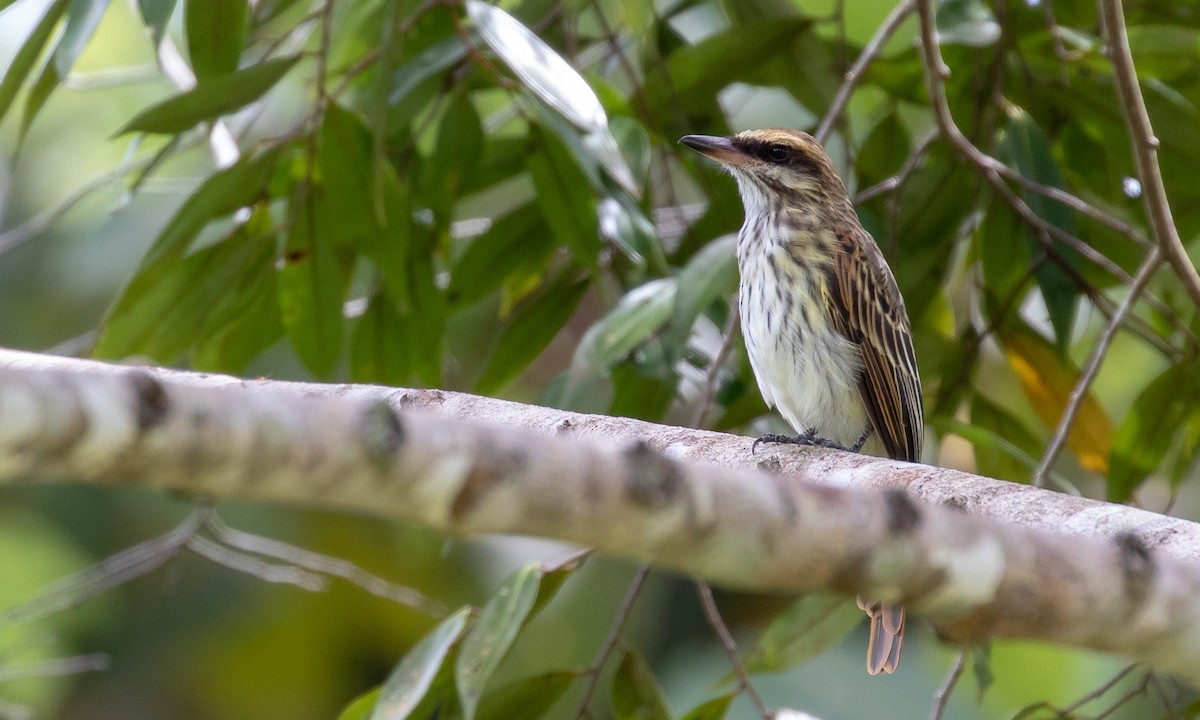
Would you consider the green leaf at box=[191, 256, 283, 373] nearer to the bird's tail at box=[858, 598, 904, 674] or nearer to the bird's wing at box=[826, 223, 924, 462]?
the bird's wing at box=[826, 223, 924, 462]

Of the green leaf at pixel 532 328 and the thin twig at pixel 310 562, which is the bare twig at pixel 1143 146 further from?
the thin twig at pixel 310 562

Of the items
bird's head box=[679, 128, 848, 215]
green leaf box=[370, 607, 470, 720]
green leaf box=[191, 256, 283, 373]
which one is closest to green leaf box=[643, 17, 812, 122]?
bird's head box=[679, 128, 848, 215]

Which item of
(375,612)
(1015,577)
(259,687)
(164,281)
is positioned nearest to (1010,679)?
(375,612)

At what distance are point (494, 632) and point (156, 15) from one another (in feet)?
4.90

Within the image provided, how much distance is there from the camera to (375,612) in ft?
21.7

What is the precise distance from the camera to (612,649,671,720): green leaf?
3.16 metres

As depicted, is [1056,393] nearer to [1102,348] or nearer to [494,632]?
[1102,348]

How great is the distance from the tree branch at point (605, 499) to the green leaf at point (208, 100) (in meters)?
2.07

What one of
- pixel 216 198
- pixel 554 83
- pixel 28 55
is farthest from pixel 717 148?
pixel 28 55

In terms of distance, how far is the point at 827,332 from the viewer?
346cm

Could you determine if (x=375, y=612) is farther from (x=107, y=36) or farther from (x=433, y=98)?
(x=433, y=98)

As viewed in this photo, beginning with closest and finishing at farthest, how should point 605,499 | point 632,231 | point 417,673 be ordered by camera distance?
1. point 605,499
2. point 417,673
3. point 632,231

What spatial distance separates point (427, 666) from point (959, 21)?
2.07 meters

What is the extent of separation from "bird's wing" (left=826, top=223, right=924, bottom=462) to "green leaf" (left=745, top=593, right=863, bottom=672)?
1.86 feet
